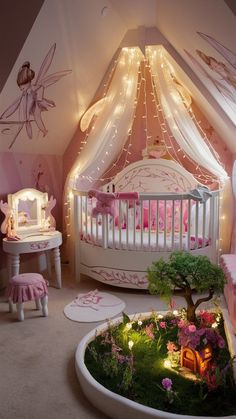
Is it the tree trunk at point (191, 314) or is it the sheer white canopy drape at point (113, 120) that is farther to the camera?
the sheer white canopy drape at point (113, 120)

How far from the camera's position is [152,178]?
4691 mm

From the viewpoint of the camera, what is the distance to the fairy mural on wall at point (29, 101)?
3105mm

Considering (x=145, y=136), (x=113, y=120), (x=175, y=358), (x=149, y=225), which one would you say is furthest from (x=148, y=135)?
(x=175, y=358)

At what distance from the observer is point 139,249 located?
3785mm

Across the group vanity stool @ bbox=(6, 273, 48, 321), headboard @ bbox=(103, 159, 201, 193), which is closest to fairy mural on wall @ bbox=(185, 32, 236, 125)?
headboard @ bbox=(103, 159, 201, 193)

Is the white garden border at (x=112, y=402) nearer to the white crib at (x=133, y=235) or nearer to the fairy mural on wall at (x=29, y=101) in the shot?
the white crib at (x=133, y=235)

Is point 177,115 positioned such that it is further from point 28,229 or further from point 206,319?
point 206,319

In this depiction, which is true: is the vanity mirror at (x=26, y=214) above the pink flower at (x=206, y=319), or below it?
above

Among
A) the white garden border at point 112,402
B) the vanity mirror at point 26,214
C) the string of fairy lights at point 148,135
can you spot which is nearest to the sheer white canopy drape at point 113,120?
the string of fairy lights at point 148,135

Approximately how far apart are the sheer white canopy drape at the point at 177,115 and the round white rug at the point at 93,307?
1789 millimetres

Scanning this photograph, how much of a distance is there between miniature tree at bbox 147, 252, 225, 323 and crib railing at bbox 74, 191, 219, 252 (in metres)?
1.24

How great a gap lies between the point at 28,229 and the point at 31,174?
76cm

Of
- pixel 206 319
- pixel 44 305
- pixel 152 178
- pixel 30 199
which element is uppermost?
pixel 152 178

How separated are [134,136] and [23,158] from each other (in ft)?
4.82
